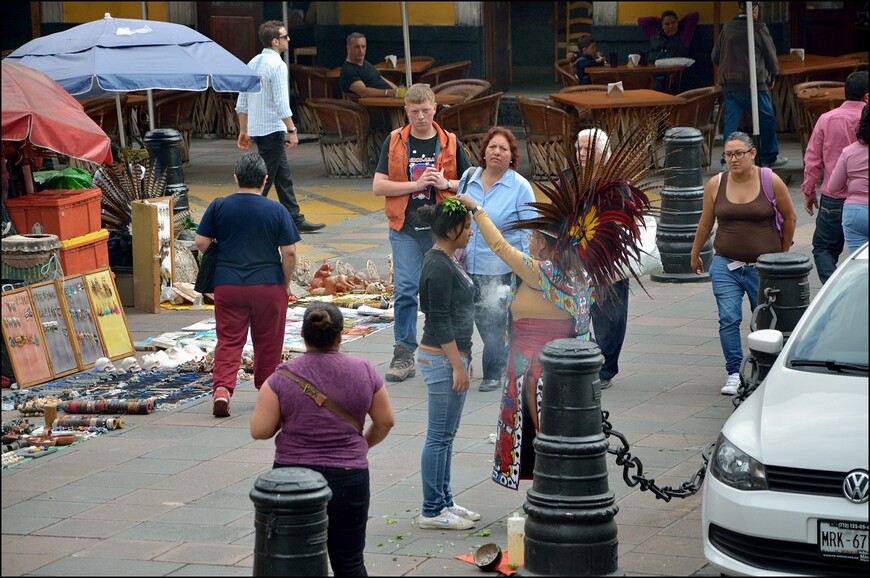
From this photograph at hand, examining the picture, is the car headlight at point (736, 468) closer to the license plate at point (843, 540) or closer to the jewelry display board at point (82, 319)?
the license plate at point (843, 540)

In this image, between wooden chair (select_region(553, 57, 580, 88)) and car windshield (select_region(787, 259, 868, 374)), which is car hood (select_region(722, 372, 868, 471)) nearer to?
car windshield (select_region(787, 259, 868, 374))

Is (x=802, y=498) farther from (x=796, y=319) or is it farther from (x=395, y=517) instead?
(x=796, y=319)

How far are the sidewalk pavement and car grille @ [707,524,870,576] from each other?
0.51 meters

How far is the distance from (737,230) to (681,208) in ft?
13.1

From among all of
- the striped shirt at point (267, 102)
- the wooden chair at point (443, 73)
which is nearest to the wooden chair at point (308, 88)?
the wooden chair at point (443, 73)

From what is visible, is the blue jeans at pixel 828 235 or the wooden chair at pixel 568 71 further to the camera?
the wooden chair at pixel 568 71

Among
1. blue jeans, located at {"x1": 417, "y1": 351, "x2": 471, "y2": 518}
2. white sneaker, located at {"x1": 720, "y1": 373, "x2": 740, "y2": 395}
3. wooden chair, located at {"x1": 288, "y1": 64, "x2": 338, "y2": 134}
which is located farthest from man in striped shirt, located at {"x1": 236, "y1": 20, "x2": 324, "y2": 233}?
blue jeans, located at {"x1": 417, "y1": 351, "x2": 471, "y2": 518}

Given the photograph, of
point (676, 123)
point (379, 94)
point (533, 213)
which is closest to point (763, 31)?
point (676, 123)

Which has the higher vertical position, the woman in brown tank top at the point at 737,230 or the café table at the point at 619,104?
the café table at the point at 619,104

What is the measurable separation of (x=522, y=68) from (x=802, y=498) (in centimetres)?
2476

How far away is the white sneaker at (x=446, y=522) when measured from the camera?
655cm

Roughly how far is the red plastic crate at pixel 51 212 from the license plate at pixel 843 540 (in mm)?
7096

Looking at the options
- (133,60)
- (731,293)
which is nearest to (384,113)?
(133,60)

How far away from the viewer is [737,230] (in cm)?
890
